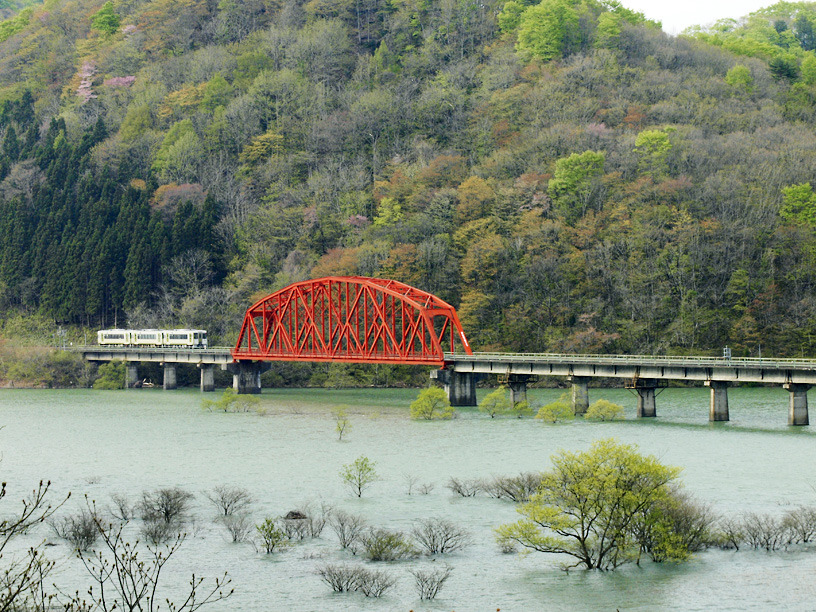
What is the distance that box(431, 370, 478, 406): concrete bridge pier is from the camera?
8319 centimetres

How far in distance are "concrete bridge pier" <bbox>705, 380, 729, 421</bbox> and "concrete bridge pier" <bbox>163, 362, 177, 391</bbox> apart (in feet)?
A: 199

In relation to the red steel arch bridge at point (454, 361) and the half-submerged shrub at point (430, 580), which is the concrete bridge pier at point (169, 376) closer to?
the red steel arch bridge at point (454, 361)

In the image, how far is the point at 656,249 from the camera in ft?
338

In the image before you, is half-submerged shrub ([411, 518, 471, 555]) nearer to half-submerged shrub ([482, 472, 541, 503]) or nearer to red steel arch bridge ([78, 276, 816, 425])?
half-submerged shrub ([482, 472, 541, 503])

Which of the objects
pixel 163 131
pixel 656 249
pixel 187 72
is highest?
pixel 187 72

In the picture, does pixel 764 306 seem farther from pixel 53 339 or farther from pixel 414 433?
pixel 53 339

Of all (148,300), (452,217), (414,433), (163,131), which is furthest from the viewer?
(163,131)

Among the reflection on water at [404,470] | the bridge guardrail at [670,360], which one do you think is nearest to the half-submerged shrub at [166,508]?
the reflection on water at [404,470]

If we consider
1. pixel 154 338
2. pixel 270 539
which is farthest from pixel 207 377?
pixel 270 539

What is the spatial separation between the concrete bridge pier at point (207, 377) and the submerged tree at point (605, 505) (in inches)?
3030

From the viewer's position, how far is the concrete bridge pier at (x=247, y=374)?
336 feet

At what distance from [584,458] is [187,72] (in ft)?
466

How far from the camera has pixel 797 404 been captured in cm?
6378

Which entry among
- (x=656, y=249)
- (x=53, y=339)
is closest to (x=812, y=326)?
(x=656, y=249)
